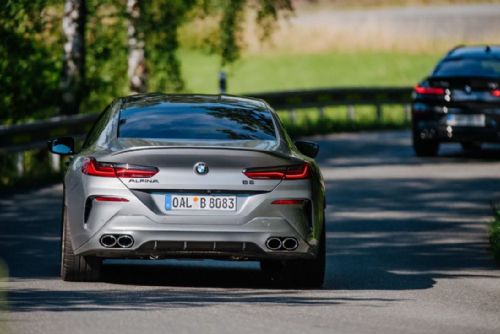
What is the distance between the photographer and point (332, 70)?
56.3 meters

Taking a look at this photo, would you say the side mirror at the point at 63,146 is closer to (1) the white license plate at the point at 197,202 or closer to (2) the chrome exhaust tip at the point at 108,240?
(2) the chrome exhaust tip at the point at 108,240

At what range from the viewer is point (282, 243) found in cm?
1124

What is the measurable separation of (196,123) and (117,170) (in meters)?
0.89

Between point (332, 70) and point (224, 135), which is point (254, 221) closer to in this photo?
point (224, 135)

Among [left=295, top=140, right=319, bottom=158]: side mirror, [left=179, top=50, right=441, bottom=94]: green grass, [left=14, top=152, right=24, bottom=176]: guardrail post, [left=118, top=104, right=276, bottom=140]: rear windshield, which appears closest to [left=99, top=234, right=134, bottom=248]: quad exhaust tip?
[left=118, top=104, right=276, bottom=140]: rear windshield

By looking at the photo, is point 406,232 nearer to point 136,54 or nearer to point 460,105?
point 460,105

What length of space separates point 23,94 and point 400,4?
6580cm

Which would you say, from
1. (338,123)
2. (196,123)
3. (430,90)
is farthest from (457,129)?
(196,123)

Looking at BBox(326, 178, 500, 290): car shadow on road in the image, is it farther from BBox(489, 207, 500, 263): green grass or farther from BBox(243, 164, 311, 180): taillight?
BBox(243, 164, 311, 180): taillight

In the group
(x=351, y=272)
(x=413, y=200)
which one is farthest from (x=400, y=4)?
(x=351, y=272)

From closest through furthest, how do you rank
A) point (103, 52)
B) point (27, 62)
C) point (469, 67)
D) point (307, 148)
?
point (307, 148) → point (469, 67) → point (27, 62) → point (103, 52)

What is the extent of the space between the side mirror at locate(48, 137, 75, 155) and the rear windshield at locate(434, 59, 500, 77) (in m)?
12.1

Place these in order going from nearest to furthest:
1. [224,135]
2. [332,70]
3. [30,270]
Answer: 1. [224,135]
2. [30,270]
3. [332,70]

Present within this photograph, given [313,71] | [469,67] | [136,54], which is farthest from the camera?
[313,71]
